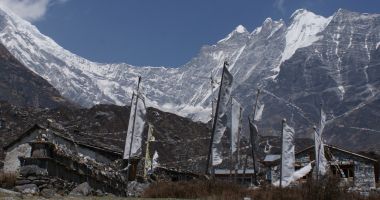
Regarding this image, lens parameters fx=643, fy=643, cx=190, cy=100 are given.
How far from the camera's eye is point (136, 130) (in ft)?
79.0

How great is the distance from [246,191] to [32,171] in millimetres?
8196

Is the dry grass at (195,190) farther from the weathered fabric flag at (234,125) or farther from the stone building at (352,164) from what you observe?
the stone building at (352,164)

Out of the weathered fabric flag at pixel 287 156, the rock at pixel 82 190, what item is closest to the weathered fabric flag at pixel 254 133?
the weathered fabric flag at pixel 287 156

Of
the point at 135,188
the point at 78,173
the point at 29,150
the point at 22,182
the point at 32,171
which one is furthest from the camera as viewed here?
the point at 29,150

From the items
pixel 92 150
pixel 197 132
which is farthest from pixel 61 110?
pixel 92 150

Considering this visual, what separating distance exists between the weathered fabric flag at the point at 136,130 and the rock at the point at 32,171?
3251 millimetres

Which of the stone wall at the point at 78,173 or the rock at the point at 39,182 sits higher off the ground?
the stone wall at the point at 78,173

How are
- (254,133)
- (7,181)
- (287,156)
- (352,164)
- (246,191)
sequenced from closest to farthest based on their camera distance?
(246,191), (7,181), (287,156), (254,133), (352,164)

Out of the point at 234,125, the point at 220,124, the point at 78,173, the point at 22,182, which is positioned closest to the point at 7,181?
the point at 22,182

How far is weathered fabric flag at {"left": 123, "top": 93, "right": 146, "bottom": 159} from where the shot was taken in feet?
78.7

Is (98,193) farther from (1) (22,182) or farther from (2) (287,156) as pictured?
(2) (287,156)

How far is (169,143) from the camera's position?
111875 millimetres

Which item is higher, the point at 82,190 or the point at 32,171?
the point at 32,171

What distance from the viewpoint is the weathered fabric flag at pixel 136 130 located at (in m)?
24.0
